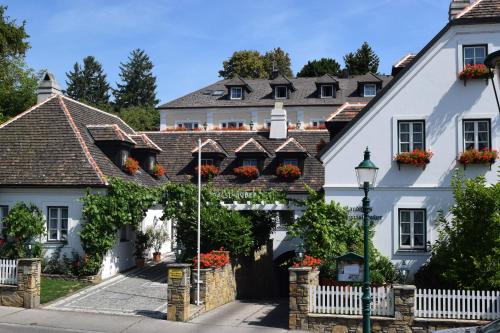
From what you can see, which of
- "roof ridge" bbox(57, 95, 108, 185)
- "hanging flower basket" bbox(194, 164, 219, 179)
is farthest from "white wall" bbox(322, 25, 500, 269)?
"roof ridge" bbox(57, 95, 108, 185)

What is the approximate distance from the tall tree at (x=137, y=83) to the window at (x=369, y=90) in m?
46.7

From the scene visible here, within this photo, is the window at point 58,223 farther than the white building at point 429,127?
Yes

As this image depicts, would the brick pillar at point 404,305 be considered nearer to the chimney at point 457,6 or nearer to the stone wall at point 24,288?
the stone wall at point 24,288

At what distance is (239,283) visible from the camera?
2444 centimetres

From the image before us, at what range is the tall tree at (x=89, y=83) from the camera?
90.6 metres

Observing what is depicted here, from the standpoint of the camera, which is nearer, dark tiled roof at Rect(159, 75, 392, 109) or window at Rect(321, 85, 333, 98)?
dark tiled roof at Rect(159, 75, 392, 109)

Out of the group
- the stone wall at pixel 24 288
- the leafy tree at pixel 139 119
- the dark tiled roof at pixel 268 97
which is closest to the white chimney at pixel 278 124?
the stone wall at pixel 24 288

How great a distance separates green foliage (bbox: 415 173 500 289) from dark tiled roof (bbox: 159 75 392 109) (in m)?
35.3

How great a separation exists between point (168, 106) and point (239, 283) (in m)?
33.3

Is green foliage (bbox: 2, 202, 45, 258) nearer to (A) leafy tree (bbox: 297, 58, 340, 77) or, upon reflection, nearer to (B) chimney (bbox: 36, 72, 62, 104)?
(B) chimney (bbox: 36, 72, 62, 104)

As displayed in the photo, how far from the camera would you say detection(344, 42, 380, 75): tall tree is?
77.7 meters

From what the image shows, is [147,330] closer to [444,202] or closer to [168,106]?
[444,202]

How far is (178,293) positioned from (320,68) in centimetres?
6043

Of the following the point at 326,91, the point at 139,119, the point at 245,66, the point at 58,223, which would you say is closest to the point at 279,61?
the point at 245,66
